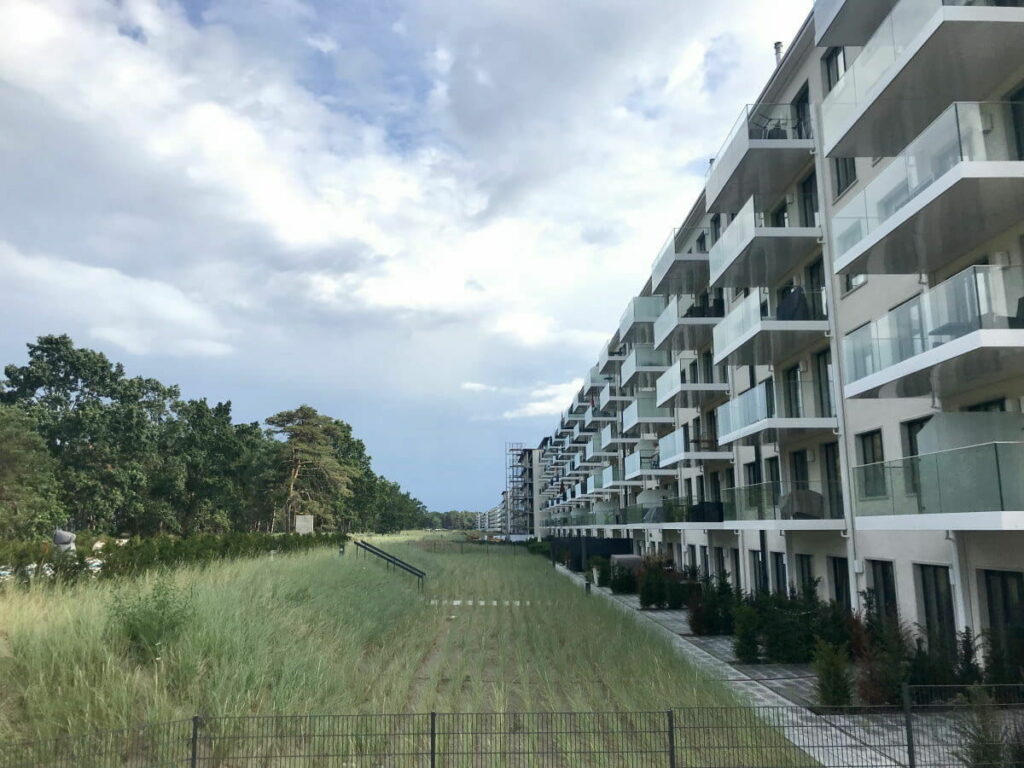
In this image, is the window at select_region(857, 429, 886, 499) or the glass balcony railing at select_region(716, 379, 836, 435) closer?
the window at select_region(857, 429, 886, 499)

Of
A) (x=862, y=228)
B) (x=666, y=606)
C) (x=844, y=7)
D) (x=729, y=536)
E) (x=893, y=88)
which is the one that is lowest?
(x=666, y=606)

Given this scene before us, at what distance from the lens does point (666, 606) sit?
2572cm

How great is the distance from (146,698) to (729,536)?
2273 centimetres

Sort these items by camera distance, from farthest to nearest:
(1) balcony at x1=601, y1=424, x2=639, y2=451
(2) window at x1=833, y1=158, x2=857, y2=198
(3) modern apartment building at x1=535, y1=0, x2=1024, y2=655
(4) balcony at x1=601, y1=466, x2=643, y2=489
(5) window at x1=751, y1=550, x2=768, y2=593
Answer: (1) balcony at x1=601, y1=424, x2=639, y2=451
(4) balcony at x1=601, y1=466, x2=643, y2=489
(5) window at x1=751, y1=550, x2=768, y2=593
(2) window at x1=833, y1=158, x2=857, y2=198
(3) modern apartment building at x1=535, y1=0, x2=1024, y2=655

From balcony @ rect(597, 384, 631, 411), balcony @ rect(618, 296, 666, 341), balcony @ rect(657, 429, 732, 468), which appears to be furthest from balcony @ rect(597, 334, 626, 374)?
balcony @ rect(657, 429, 732, 468)

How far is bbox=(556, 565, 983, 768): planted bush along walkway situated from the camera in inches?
333

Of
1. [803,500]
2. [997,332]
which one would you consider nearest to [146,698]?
[997,332]

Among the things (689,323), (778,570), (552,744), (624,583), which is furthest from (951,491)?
(624,583)

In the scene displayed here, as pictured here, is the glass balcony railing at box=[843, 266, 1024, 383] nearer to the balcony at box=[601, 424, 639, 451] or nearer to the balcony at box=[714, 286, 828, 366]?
the balcony at box=[714, 286, 828, 366]

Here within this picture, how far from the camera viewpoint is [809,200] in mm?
20094

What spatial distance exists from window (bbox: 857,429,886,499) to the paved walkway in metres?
3.64

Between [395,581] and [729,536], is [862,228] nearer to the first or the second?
[729,536]

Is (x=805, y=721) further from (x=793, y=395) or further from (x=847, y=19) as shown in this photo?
(x=847, y=19)

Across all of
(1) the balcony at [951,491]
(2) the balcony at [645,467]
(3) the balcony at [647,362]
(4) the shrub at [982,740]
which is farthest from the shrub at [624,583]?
(4) the shrub at [982,740]
